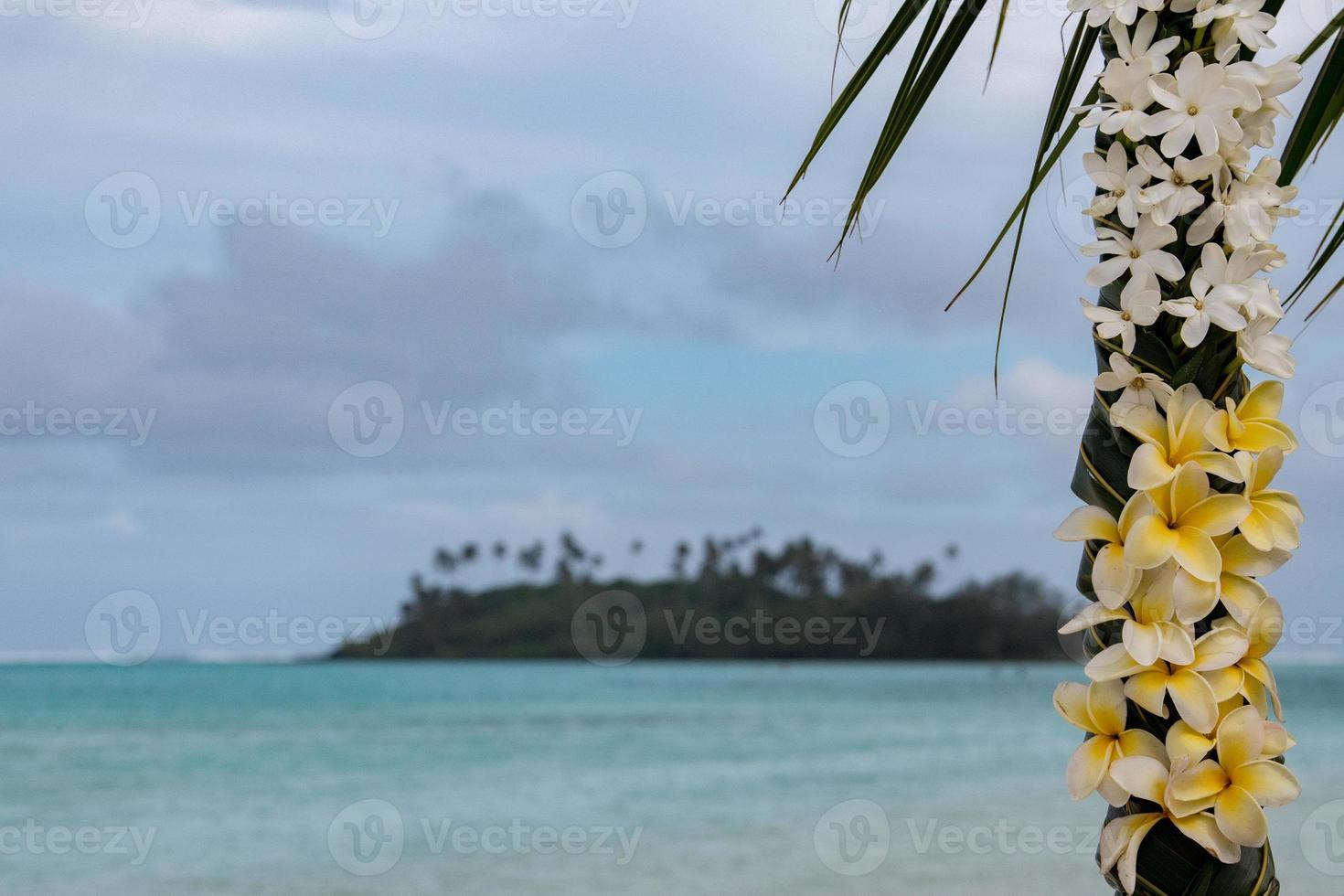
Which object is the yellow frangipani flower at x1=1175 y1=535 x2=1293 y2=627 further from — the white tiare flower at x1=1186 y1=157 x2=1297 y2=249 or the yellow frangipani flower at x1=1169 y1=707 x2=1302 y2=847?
the white tiare flower at x1=1186 y1=157 x2=1297 y2=249

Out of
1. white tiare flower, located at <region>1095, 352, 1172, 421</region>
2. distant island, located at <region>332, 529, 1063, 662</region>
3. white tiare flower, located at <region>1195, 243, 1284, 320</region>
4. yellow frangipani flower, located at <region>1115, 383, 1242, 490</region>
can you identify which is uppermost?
white tiare flower, located at <region>1195, 243, 1284, 320</region>

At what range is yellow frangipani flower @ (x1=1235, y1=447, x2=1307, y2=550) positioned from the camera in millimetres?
1029

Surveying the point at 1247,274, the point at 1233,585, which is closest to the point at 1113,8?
the point at 1247,274

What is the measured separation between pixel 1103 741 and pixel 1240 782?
0.37 ft

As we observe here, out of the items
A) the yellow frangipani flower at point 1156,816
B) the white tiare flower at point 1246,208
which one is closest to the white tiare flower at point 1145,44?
the white tiare flower at point 1246,208

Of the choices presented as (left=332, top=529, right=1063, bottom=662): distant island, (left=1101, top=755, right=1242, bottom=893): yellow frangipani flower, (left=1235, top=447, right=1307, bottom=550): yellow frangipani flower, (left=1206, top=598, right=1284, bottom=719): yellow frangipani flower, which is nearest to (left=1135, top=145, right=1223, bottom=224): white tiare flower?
(left=1235, top=447, right=1307, bottom=550): yellow frangipani flower

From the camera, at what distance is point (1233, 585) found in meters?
1.04

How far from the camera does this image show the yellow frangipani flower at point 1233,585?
1.02 metres

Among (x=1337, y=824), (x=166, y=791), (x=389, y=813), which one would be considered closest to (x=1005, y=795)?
(x=1337, y=824)

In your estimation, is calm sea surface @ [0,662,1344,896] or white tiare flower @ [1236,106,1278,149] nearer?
white tiare flower @ [1236,106,1278,149]

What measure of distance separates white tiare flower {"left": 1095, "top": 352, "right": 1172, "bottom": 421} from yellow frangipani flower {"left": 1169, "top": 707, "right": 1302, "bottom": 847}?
27cm

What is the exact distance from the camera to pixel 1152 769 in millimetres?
1033

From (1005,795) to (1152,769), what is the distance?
11.6 m

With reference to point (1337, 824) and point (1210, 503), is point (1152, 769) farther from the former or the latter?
point (1337, 824)
